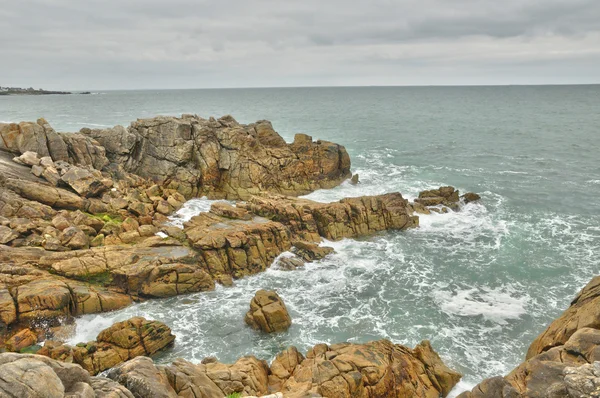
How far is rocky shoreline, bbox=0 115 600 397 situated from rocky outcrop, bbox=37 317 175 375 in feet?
0.21

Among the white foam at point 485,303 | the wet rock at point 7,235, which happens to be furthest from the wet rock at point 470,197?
the wet rock at point 7,235

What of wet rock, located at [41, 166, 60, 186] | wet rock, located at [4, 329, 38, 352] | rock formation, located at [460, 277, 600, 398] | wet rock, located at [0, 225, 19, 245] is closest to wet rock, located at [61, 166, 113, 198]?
wet rock, located at [41, 166, 60, 186]

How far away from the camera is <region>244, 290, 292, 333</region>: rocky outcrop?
1035 inches

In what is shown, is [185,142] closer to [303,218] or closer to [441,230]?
[303,218]

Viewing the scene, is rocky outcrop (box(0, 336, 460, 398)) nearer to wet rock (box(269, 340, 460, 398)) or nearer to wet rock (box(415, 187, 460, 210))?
wet rock (box(269, 340, 460, 398))

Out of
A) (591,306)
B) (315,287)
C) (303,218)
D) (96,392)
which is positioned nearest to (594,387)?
(591,306)

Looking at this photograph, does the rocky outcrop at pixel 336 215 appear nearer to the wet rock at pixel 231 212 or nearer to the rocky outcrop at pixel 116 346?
the wet rock at pixel 231 212

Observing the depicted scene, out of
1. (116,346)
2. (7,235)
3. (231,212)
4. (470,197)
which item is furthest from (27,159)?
(470,197)

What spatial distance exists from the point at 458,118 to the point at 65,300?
134597 mm

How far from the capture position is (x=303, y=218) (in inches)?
1523

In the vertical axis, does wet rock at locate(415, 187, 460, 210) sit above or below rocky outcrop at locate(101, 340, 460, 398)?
above

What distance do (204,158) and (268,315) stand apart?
90.1ft

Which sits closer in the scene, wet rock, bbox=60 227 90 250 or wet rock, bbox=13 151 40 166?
wet rock, bbox=60 227 90 250

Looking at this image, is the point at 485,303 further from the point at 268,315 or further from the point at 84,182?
the point at 84,182
